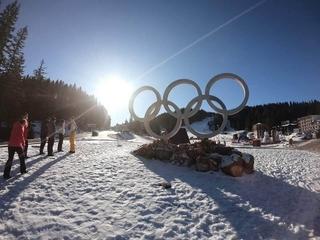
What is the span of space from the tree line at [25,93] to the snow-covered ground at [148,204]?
4216 millimetres

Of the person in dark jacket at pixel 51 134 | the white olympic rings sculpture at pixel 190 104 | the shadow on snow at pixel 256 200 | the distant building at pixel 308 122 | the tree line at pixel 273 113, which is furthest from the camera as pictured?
the tree line at pixel 273 113

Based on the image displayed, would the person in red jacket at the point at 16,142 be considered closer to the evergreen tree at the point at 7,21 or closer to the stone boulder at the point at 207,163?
the stone boulder at the point at 207,163

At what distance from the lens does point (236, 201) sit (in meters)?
11.5

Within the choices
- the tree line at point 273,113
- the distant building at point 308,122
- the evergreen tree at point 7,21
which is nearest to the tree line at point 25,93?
the evergreen tree at point 7,21

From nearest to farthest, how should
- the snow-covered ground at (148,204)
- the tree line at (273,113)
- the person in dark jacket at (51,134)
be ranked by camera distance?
the snow-covered ground at (148,204) < the person in dark jacket at (51,134) < the tree line at (273,113)

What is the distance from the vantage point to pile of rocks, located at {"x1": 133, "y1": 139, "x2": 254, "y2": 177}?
15.8 meters

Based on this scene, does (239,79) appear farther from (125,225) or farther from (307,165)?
(125,225)

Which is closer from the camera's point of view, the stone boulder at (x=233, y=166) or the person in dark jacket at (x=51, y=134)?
the stone boulder at (x=233, y=166)

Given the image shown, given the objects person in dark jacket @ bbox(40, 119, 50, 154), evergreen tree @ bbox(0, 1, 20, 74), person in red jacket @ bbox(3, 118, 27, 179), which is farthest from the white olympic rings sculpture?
evergreen tree @ bbox(0, 1, 20, 74)

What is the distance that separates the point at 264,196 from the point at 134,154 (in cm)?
970

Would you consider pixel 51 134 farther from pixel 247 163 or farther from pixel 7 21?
pixel 7 21

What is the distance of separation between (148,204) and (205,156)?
23.4 feet

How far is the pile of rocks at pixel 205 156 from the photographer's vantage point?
15828 mm

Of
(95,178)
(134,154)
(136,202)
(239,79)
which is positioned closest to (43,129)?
(134,154)
